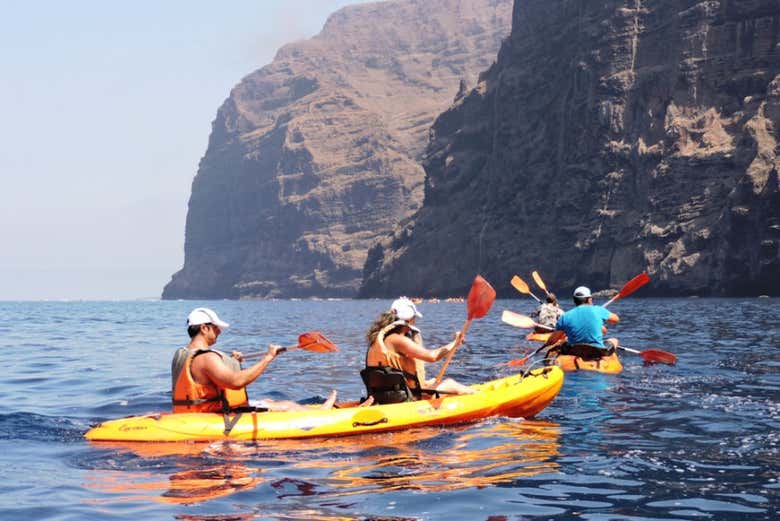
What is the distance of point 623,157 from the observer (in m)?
92.9

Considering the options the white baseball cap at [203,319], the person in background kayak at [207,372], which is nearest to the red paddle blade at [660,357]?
the person in background kayak at [207,372]

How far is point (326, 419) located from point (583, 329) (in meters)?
7.11

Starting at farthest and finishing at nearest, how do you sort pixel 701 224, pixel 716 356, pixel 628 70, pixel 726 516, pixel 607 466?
pixel 628 70 → pixel 701 224 → pixel 716 356 → pixel 607 466 → pixel 726 516

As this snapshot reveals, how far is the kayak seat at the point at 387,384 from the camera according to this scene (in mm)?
11570

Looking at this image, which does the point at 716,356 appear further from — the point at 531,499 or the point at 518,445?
the point at 531,499

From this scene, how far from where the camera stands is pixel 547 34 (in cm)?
11288

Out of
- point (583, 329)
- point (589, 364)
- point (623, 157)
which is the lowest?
point (589, 364)

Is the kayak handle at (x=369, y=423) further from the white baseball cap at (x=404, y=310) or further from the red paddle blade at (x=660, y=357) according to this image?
the red paddle blade at (x=660, y=357)

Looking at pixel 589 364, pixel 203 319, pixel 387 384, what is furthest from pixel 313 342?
pixel 589 364

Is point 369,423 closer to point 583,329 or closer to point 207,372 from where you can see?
point 207,372

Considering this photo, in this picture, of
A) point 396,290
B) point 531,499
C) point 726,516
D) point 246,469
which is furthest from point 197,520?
point 396,290

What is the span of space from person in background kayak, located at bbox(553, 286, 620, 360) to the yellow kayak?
4276 mm

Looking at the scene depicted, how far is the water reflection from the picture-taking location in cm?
826

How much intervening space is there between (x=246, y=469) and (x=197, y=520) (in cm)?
209
